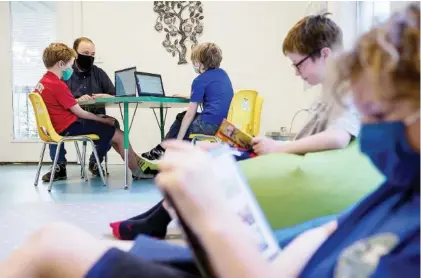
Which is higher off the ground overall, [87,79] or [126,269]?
[87,79]

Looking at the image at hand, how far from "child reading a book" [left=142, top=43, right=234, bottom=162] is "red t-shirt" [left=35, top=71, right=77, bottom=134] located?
29.3 inches

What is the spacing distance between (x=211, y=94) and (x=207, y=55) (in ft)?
0.98

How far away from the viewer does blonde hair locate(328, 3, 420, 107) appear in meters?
0.51

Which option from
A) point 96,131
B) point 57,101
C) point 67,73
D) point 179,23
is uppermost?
point 179,23

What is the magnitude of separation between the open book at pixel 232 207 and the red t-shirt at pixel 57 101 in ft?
10.3

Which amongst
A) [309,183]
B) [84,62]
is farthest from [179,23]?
[309,183]

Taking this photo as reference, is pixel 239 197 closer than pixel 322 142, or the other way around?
pixel 239 197

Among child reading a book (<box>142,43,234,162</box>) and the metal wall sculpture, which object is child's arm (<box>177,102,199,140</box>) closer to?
child reading a book (<box>142,43,234,162</box>)

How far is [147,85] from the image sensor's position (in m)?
4.04

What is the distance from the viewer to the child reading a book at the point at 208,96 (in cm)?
375

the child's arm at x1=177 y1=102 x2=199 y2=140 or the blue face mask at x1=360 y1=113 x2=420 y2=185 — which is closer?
the blue face mask at x1=360 y1=113 x2=420 y2=185

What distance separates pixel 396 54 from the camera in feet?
1.66

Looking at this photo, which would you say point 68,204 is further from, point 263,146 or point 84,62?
point 84,62

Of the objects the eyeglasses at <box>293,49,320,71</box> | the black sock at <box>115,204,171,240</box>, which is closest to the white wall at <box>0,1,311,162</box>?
the black sock at <box>115,204,171,240</box>
